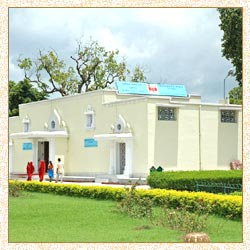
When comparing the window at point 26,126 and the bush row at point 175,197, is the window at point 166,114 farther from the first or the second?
the window at point 26,126

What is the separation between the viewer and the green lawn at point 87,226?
887 centimetres

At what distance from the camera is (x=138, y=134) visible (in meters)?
23.3

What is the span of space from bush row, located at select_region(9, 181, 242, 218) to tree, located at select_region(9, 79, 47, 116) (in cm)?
2102

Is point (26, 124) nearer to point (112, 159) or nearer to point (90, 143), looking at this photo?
point (90, 143)

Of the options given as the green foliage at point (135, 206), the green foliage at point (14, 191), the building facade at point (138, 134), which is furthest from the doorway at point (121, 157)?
the green foliage at point (135, 206)

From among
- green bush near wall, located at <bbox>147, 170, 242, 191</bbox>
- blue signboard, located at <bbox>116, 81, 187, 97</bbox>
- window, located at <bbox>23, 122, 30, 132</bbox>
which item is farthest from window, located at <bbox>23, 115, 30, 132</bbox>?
green bush near wall, located at <bbox>147, 170, 242, 191</bbox>

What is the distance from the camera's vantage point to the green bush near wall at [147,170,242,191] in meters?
17.2

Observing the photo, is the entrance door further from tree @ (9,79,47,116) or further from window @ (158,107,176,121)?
tree @ (9,79,47,116)

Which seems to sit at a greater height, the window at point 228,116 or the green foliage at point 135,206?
the window at point 228,116

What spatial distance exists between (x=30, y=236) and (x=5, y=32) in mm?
3755

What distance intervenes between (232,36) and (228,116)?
13.3ft

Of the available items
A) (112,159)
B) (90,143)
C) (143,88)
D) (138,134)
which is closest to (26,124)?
(90,143)

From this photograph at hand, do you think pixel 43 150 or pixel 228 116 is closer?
pixel 228 116

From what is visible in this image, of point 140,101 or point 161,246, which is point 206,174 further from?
point 161,246
